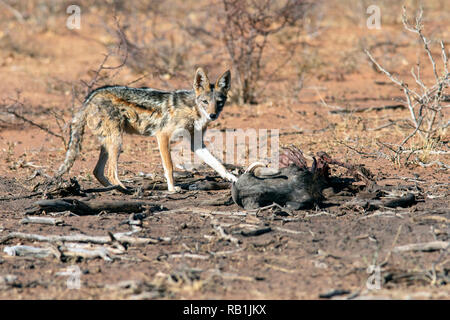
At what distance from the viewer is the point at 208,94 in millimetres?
8062

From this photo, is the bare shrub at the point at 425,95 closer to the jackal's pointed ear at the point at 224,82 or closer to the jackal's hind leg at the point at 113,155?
the jackal's pointed ear at the point at 224,82

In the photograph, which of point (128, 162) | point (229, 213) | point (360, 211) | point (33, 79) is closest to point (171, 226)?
point (229, 213)

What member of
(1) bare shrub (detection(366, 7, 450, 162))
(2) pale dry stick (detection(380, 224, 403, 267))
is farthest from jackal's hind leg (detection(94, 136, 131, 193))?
(2) pale dry stick (detection(380, 224, 403, 267))

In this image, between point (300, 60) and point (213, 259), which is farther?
point (300, 60)

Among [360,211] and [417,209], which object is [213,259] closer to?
[360,211]

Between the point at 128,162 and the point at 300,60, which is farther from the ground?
the point at 300,60

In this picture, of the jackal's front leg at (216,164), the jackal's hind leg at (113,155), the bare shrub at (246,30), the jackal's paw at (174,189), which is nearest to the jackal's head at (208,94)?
the jackal's front leg at (216,164)

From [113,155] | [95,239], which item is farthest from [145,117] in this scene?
[95,239]

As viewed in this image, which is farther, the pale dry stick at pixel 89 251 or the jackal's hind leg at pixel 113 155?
the jackal's hind leg at pixel 113 155

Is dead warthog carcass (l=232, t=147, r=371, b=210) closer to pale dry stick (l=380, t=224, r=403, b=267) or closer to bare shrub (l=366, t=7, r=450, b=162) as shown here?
pale dry stick (l=380, t=224, r=403, b=267)

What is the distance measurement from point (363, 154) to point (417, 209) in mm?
2467

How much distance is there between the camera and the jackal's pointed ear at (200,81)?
8.02 metres

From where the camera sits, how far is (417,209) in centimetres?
611

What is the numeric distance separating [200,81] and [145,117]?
827mm
